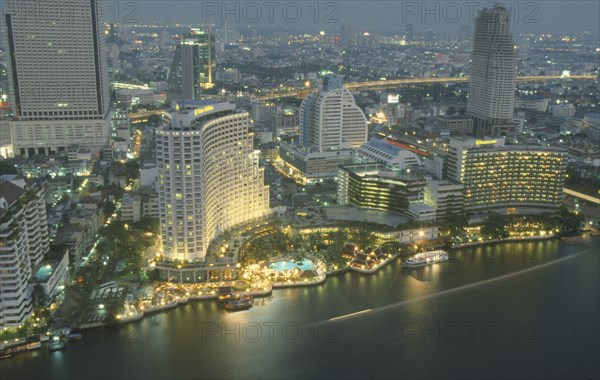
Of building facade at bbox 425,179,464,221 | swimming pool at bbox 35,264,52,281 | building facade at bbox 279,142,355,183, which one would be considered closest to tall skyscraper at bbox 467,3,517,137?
building facade at bbox 279,142,355,183

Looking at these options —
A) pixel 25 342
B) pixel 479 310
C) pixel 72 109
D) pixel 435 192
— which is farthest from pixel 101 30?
pixel 479 310

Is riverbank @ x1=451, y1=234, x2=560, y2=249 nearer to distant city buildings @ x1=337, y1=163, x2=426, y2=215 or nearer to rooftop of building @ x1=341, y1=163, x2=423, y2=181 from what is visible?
distant city buildings @ x1=337, y1=163, x2=426, y2=215

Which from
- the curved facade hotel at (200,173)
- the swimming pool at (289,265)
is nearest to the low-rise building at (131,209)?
the curved facade hotel at (200,173)

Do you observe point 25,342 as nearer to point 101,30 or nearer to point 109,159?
point 109,159

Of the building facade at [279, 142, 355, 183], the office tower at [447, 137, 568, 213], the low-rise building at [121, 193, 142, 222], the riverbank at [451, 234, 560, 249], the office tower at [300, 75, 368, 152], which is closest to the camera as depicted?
the riverbank at [451, 234, 560, 249]

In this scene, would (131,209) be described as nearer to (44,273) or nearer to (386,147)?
(44,273)

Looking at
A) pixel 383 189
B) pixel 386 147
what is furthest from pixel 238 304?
pixel 386 147
